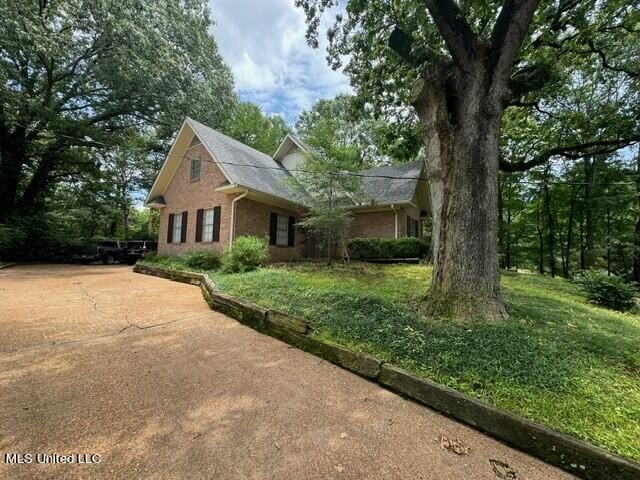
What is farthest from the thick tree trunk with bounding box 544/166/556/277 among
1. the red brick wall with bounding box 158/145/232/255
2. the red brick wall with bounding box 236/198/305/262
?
the red brick wall with bounding box 158/145/232/255

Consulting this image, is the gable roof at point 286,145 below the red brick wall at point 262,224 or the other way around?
the other way around

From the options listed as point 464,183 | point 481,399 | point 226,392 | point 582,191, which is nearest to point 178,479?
point 226,392

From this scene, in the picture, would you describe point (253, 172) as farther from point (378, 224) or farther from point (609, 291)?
point (609, 291)

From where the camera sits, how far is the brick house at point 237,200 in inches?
431

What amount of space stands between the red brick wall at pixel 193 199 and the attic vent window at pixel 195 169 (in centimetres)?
19

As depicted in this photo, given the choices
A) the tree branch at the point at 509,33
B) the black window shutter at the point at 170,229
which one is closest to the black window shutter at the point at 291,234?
the black window shutter at the point at 170,229

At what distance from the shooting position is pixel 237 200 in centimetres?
1069

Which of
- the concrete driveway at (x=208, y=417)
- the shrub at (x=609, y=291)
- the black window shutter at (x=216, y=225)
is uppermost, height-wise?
the black window shutter at (x=216, y=225)

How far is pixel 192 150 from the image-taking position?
41.2ft

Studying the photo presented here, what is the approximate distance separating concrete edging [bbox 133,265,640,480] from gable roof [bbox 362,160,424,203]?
9090mm

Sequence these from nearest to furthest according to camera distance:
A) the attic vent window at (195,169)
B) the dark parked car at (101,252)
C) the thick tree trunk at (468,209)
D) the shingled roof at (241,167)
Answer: the thick tree trunk at (468,209)
the shingled roof at (241,167)
the attic vent window at (195,169)
the dark parked car at (101,252)

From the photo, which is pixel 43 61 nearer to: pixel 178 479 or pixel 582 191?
pixel 178 479

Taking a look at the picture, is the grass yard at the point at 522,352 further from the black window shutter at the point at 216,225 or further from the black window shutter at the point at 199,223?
the black window shutter at the point at 199,223

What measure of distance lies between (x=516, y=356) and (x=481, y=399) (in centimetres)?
90
